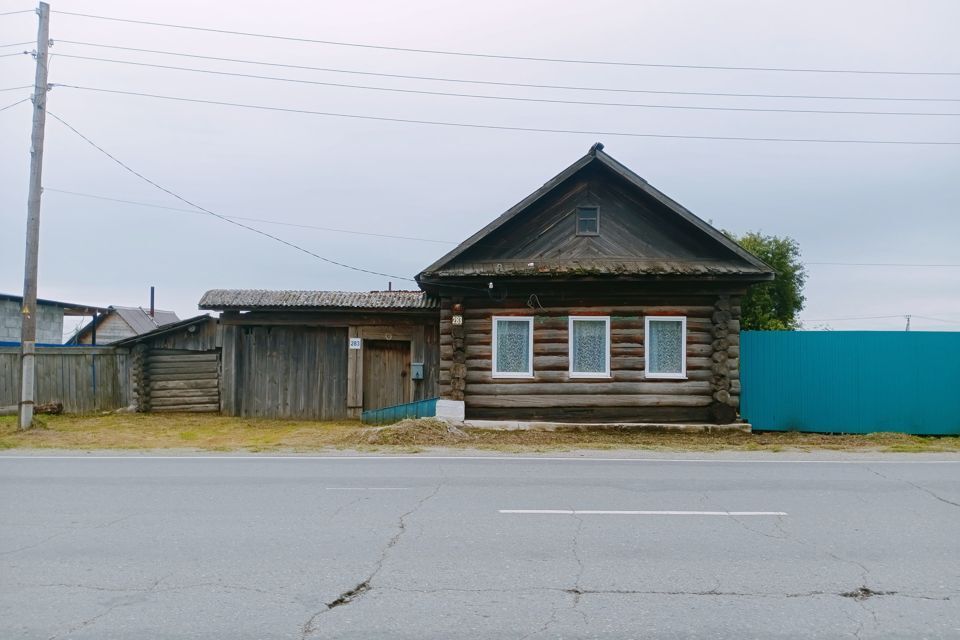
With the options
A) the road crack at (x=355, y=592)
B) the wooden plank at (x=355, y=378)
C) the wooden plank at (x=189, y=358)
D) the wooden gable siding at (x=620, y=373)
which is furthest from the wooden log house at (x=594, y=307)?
the road crack at (x=355, y=592)

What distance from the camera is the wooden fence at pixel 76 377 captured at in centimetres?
2156

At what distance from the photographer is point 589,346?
18172 mm

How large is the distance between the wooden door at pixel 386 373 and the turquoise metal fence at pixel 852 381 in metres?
8.46

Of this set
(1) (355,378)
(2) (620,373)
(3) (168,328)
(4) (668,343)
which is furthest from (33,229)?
(4) (668,343)

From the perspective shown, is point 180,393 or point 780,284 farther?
point 780,284

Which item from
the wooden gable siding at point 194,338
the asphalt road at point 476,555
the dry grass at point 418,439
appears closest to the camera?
the asphalt road at point 476,555

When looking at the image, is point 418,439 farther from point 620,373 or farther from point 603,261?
point 603,261

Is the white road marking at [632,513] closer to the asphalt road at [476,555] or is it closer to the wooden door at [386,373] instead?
the asphalt road at [476,555]

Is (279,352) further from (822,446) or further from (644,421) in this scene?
(822,446)

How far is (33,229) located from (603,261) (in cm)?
1197

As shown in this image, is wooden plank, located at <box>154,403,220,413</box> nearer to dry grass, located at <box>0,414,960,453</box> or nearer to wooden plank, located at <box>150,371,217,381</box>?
wooden plank, located at <box>150,371,217,381</box>

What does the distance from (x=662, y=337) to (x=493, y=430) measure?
424 cm

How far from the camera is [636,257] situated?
60.3 feet

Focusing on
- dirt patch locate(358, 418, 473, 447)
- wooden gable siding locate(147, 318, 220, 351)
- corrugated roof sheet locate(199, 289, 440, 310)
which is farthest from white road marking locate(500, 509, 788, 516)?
wooden gable siding locate(147, 318, 220, 351)
